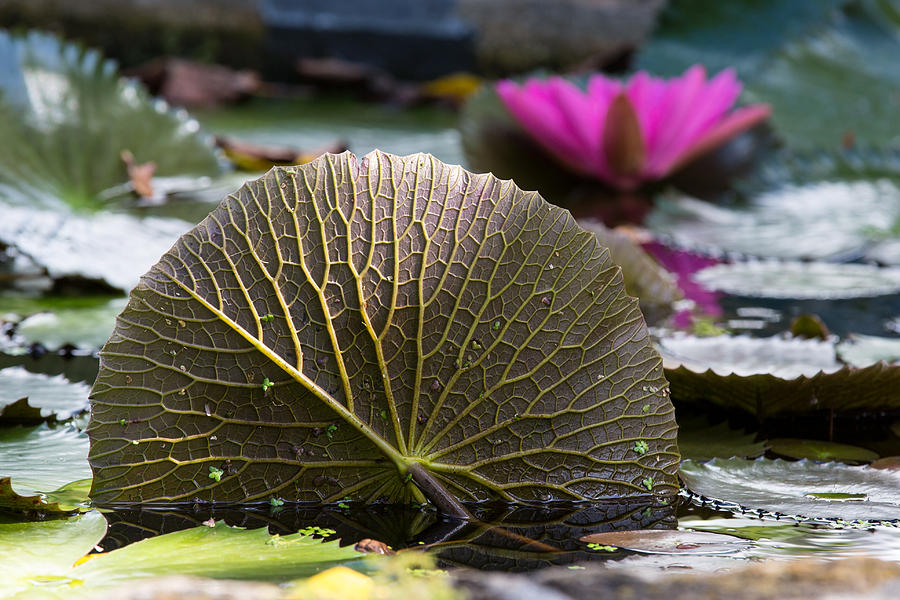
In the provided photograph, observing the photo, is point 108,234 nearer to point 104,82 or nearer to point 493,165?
point 104,82

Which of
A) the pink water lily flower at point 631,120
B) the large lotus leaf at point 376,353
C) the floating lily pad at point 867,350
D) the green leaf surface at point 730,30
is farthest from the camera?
the green leaf surface at point 730,30

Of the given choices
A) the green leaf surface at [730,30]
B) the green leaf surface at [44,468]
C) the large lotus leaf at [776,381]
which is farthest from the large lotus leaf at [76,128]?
the green leaf surface at [730,30]

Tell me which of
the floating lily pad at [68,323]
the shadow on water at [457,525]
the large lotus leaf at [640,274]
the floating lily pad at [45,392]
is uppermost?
the large lotus leaf at [640,274]

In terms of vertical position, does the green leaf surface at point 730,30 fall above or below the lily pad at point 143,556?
above

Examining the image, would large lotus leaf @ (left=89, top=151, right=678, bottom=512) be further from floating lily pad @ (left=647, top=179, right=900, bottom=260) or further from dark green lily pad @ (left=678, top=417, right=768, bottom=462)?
floating lily pad @ (left=647, top=179, right=900, bottom=260)

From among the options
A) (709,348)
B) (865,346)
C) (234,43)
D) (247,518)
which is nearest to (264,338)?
(247,518)

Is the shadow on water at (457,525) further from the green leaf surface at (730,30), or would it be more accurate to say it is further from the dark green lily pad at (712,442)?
the green leaf surface at (730,30)

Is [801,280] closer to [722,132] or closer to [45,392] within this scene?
[722,132]

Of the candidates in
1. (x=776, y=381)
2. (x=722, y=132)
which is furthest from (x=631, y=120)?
(x=776, y=381)
